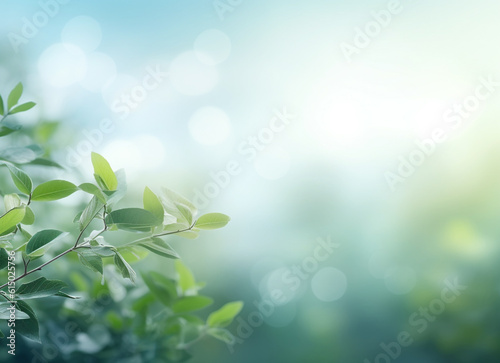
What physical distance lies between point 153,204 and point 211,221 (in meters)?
0.05

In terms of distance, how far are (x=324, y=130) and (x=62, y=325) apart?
1.41m

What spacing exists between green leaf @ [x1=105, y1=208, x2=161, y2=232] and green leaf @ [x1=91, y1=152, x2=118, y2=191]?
0.08 ft

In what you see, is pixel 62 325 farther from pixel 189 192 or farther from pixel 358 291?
pixel 358 291

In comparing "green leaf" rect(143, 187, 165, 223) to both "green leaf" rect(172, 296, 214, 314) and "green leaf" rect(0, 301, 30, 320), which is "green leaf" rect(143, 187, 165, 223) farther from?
"green leaf" rect(172, 296, 214, 314)

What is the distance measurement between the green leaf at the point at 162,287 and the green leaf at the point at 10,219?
298 millimetres

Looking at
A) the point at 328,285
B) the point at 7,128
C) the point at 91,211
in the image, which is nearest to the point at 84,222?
the point at 91,211

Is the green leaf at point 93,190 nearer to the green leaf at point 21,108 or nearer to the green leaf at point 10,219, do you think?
the green leaf at point 10,219

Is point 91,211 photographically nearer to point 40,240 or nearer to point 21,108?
point 40,240

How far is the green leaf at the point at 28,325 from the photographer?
314mm

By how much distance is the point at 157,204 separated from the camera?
34 cm

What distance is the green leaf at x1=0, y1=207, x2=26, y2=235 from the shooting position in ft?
0.97

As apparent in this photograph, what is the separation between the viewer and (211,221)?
353mm

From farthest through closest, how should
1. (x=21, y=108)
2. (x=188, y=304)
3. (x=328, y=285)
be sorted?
(x=328, y=285) < (x=188, y=304) < (x=21, y=108)

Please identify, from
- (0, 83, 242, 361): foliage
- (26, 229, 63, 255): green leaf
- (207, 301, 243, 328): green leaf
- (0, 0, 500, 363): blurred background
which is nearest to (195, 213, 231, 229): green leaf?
(0, 83, 242, 361): foliage
